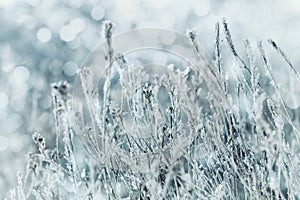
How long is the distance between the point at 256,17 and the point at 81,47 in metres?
3.77

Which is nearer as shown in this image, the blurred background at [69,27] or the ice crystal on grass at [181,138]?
the ice crystal on grass at [181,138]

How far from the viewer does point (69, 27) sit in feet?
49.3

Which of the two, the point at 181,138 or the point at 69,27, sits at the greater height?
the point at 69,27

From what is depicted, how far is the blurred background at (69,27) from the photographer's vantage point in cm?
1220

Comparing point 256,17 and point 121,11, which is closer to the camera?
point 256,17

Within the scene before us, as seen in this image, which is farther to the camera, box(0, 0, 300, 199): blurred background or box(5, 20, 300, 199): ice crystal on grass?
box(0, 0, 300, 199): blurred background

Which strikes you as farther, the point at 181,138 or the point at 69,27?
the point at 69,27

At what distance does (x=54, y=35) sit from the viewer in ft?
47.9

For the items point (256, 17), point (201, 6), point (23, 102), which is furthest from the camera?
point (201, 6)

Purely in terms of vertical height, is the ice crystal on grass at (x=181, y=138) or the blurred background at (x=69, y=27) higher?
the blurred background at (x=69, y=27)

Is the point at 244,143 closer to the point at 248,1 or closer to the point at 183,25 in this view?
the point at 183,25

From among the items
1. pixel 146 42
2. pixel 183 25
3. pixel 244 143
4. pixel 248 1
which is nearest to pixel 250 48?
pixel 244 143

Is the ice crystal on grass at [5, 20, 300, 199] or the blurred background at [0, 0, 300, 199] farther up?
the blurred background at [0, 0, 300, 199]

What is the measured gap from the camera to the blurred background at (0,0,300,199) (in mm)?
12203
